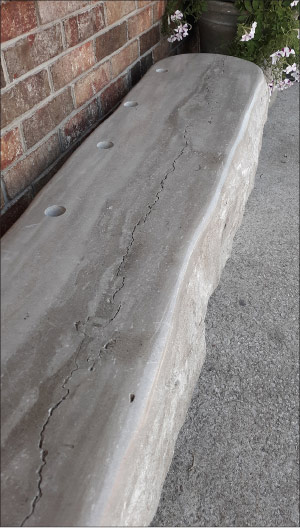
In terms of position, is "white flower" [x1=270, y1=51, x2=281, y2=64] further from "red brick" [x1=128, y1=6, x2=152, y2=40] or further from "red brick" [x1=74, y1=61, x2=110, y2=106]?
"red brick" [x1=74, y1=61, x2=110, y2=106]

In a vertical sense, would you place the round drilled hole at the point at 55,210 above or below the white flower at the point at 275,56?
below

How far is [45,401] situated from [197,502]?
694 millimetres

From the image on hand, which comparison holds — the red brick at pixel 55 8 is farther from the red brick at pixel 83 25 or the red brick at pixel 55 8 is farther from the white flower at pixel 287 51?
the white flower at pixel 287 51

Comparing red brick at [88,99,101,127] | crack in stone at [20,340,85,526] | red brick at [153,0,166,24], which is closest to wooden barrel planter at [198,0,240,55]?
red brick at [153,0,166,24]

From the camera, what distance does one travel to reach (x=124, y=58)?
1905 millimetres

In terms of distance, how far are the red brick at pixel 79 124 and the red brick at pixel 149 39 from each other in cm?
49

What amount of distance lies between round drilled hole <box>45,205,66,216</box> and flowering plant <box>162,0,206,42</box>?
141 centimetres

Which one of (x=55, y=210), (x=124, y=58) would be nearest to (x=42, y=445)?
(x=55, y=210)

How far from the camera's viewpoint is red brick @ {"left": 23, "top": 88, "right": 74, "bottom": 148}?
4.61 ft

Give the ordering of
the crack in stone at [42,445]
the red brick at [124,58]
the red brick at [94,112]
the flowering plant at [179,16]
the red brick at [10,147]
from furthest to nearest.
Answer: the flowering plant at [179,16] → the red brick at [124,58] → the red brick at [94,112] → the red brick at [10,147] → the crack in stone at [42,445]

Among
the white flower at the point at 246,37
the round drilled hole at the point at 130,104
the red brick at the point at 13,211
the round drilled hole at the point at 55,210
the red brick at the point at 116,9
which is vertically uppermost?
the red brick at the point at 116,9

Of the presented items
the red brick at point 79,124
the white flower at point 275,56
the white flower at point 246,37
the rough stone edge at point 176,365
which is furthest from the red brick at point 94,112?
the white flower at point 275,56

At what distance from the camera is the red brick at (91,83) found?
1631 millimetres

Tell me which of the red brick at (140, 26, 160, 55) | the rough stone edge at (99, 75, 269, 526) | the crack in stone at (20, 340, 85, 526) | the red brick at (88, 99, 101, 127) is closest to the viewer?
the crack in stone at (20, 340, 85, 526)
